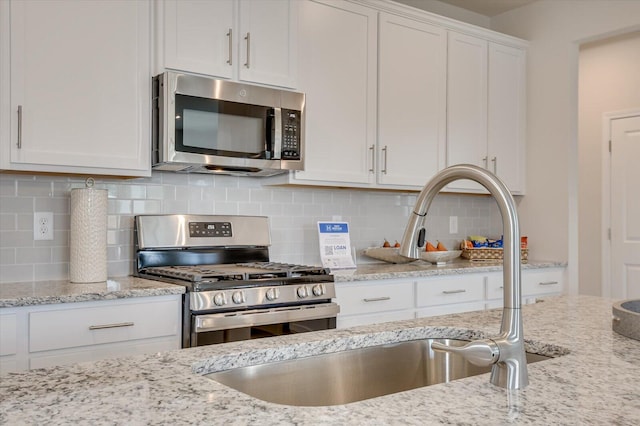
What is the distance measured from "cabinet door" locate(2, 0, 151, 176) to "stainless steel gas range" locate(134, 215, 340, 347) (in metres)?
0.44

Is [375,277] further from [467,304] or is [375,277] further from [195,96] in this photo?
[195,96]

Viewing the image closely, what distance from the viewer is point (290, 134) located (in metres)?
3.12

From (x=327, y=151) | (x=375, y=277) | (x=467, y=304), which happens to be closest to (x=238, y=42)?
(x=327, y=151)

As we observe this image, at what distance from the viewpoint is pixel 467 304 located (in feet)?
11.9

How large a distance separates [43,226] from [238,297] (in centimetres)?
99

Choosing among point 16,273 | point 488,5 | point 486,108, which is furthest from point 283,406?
point 488,5

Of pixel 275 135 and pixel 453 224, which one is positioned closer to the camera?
pixel 275 135

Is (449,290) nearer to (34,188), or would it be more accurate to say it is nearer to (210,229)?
(210,229)

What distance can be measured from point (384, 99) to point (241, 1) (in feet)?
3.55

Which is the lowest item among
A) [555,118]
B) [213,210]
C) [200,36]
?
[213,210]

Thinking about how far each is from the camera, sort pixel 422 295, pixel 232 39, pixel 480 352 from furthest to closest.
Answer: pixel 422 295 < pixel 232 39 < pixel 480 352

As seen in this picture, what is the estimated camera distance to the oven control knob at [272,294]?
8.63 ft

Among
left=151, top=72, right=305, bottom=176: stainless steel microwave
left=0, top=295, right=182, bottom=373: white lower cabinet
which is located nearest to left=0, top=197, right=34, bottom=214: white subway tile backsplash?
left=151, top=72, right=305, bottom=176: stainless steel microwave

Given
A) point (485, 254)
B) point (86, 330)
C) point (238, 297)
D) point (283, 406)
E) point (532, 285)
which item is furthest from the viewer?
point (485, 254)
